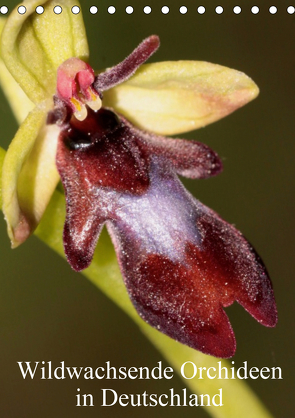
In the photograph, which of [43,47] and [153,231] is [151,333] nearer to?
[153,231]

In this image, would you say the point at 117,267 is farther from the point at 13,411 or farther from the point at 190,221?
the point at 13,411

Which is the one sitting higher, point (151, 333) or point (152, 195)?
point (152, 195)

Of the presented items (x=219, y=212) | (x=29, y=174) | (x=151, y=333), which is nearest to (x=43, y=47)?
(x=29, y=174)

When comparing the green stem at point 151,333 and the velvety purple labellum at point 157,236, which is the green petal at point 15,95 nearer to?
the velvety purple labellum at point 157,236

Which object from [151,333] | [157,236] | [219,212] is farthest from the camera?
[219,212]

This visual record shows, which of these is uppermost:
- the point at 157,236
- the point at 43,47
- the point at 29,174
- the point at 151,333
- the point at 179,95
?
the point at 43,47

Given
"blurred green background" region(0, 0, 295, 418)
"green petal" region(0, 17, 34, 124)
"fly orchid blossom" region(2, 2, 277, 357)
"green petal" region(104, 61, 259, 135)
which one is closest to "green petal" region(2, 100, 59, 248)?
"fly orchid blossom" region(2, 2, 277, 357)

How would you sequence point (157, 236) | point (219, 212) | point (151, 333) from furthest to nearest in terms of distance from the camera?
1. point (219, 212)
2. point (151, 333)
3. point (157, 236)

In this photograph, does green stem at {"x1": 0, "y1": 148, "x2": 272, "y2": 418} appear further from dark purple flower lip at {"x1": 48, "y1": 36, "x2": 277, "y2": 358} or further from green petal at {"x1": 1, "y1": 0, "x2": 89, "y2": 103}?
green petal at {"x1": 1, "y1": 0, "x2": 89, "y2": 103}

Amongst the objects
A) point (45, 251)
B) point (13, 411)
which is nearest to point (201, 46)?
point (45, 251)
